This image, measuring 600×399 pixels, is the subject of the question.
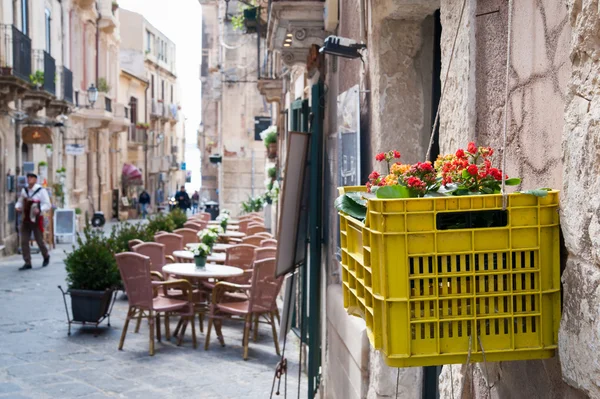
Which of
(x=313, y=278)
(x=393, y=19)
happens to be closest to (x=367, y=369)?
(x=393, y=19)

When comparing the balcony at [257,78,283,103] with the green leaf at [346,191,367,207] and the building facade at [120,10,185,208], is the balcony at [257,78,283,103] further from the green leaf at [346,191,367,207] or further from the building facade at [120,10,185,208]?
the building facade at [120,10,185,208]

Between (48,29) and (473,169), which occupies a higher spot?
(48,29)

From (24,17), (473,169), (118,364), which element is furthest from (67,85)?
(473,169)

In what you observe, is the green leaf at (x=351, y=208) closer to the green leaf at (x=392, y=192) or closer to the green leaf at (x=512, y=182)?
the green leaf at (x=392, y=192)

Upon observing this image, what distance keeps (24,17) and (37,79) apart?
196cm

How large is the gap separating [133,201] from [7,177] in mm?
21844

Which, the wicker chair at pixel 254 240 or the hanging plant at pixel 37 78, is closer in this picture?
the wicker chair at pixel 254 240

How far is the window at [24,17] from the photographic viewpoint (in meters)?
21.5

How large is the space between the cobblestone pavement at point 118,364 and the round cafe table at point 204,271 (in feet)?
2.46

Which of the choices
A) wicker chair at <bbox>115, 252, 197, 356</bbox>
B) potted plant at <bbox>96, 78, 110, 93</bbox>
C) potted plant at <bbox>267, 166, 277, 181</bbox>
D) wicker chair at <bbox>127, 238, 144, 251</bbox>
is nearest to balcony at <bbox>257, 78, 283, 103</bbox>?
potted plant at <bbox>267, 166, 277, 181</bbox>

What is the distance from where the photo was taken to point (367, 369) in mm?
4555

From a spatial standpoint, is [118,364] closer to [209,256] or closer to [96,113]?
[209,256]

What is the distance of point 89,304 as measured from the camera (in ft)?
31.0

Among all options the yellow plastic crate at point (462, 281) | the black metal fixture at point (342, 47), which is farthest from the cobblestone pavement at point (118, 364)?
the yellow plastic crate at point (462, 281)
